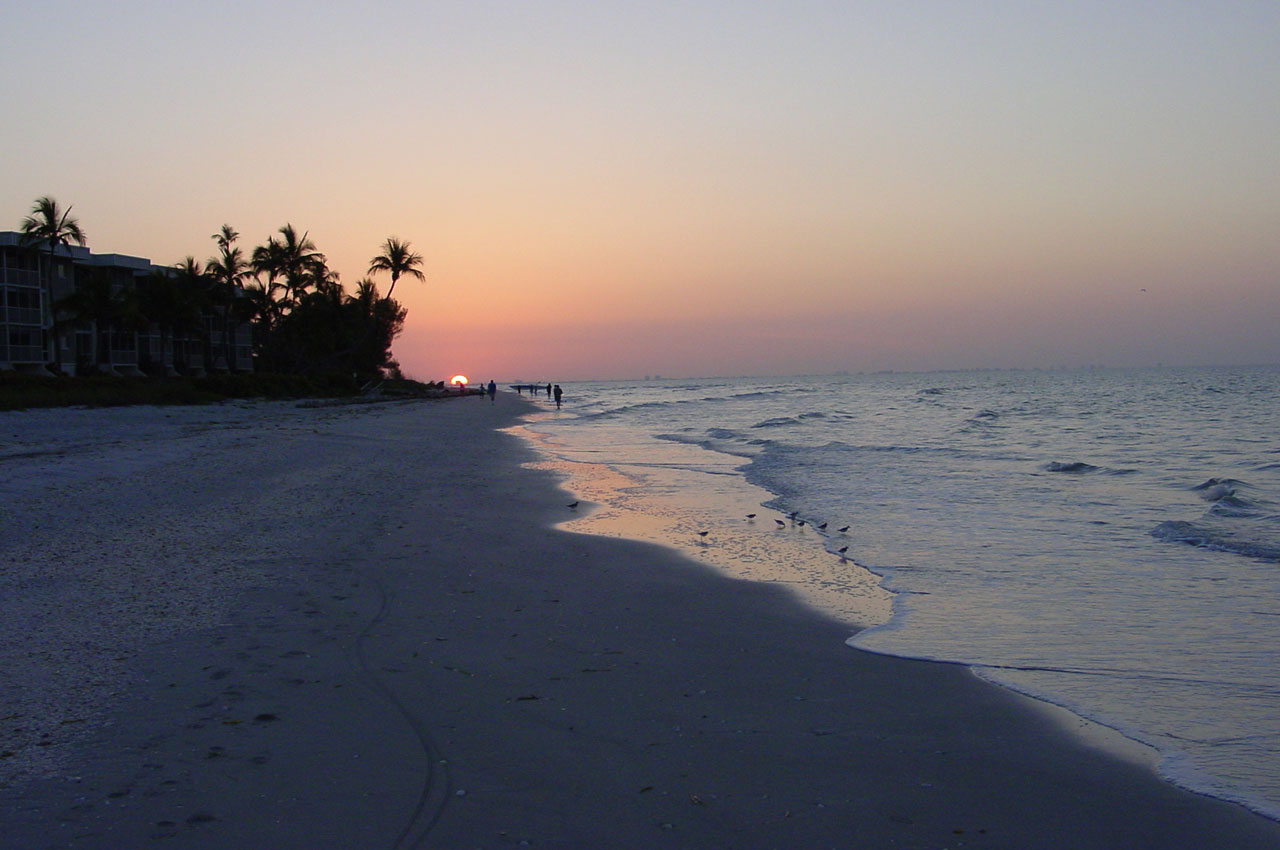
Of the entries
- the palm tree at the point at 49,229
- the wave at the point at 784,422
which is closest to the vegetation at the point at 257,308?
the palm tree at the point at 49,229

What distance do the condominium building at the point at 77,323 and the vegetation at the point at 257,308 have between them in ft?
0.66

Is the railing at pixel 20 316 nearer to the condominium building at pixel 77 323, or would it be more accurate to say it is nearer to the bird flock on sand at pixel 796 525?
the condominium building at pixel 77 323

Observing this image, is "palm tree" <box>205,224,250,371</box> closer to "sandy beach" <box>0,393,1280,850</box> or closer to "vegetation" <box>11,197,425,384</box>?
"vegetation" <box>11,197,425,384</box>

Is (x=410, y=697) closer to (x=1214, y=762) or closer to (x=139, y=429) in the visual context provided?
(x=1214, y=762)

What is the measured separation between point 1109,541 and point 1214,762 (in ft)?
23.8

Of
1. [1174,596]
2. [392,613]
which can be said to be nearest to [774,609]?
[392,613]

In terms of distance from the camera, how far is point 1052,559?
10031mm

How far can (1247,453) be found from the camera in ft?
75.9

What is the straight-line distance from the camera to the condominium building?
4925cm

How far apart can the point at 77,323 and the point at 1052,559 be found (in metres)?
51.2

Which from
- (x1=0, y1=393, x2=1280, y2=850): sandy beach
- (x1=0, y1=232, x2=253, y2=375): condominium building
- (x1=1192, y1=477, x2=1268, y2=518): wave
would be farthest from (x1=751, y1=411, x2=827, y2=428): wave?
(x1=0, y1=232, x2=253, y2=375): condominium building

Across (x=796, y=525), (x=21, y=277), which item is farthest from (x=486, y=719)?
(x=21, y=277)

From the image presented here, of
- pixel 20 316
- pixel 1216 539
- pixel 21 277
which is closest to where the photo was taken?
pixel 1216 539

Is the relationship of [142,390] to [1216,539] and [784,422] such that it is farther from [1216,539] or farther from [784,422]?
[1216,539]
